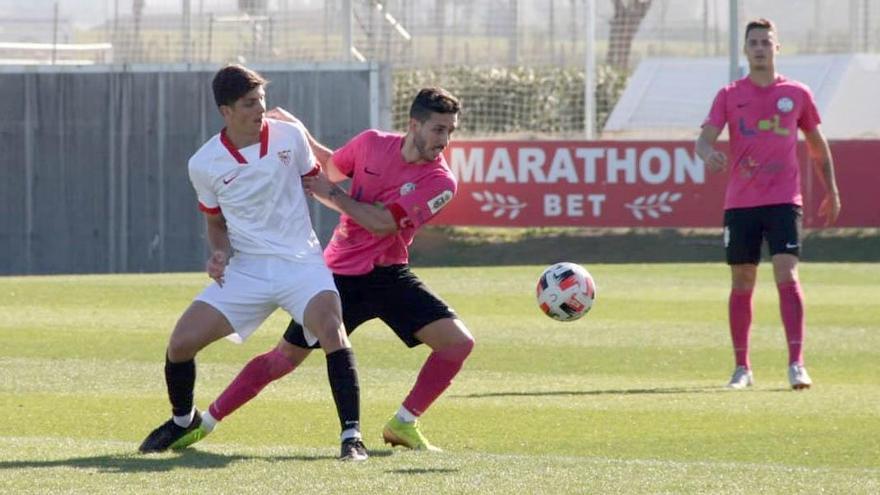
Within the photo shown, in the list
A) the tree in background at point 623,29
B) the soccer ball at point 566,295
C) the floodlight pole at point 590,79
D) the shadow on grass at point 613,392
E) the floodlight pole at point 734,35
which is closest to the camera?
the soccer ball at point 566,295

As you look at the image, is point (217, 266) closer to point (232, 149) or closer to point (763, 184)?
point (232, 149)

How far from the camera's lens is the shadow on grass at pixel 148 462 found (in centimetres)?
732

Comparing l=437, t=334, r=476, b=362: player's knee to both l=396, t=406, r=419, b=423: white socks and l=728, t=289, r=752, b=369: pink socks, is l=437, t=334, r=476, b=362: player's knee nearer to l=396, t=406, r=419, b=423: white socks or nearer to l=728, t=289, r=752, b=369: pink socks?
l=396, t=406, r=419, b=423: white socks

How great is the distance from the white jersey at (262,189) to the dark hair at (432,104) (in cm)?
54

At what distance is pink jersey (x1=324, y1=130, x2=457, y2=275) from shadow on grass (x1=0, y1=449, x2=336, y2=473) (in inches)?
41.1

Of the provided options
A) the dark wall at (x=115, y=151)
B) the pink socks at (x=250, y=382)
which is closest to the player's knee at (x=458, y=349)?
the pink socks at (x=250, y=382)

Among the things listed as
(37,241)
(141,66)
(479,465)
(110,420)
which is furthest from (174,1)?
(479,465)

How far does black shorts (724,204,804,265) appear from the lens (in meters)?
10.9

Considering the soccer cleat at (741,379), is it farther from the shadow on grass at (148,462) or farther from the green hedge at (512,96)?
the green hedge at (512,96)

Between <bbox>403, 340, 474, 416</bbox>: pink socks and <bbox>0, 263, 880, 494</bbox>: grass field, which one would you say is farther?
<bbox>403, 340, 474, 416</bbox>: pink socks

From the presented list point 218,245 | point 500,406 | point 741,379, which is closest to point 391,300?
point 218,245

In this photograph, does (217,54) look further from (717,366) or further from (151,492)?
(151,492)

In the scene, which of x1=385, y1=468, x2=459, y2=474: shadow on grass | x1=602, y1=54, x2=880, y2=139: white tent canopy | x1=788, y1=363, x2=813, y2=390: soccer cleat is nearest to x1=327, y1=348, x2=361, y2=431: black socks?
x1=385, y1=468, x2=459, y2=474: shadow on grass

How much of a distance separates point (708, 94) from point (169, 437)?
25936mm
